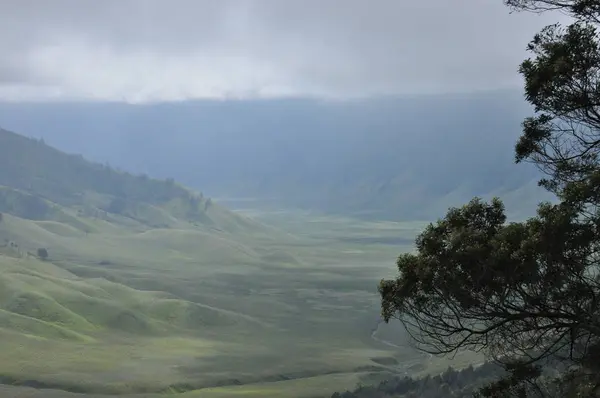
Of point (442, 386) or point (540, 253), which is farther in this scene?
point (442, 386)

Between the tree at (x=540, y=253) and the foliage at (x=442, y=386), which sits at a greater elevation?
the tree at (x=540, y=253)

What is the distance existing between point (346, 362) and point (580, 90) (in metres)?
176

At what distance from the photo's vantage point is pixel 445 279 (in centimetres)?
1981

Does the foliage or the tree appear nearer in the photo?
the tree

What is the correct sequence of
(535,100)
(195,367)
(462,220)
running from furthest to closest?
(195,367) → (462,220) → (535,100)

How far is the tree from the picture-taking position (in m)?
18.1

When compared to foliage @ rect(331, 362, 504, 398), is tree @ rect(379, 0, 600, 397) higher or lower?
higher

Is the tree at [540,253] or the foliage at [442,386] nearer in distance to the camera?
the tree at [540,253]

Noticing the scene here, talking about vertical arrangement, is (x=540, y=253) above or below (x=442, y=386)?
above

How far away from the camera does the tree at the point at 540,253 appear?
18.1 metres

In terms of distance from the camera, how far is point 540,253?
711 inches

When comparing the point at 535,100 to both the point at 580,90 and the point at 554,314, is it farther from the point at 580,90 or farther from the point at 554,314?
the point at 554,314

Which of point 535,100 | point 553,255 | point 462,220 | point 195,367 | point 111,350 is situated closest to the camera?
point 553,255

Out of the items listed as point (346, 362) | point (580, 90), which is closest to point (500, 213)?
point (580, 90)
